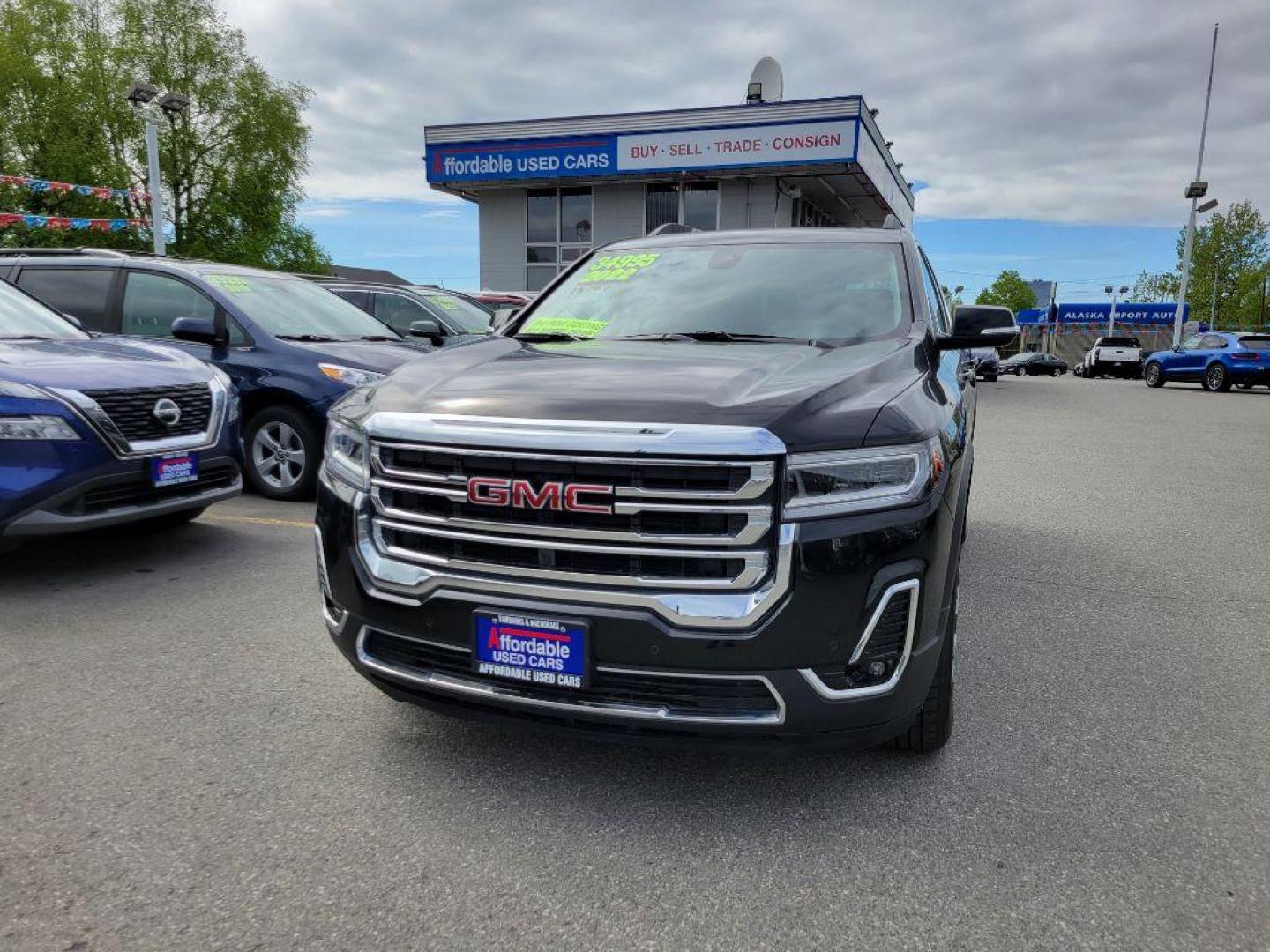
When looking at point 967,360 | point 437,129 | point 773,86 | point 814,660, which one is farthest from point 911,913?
point 773,86

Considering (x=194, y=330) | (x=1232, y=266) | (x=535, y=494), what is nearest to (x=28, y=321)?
(x=194, y=330)

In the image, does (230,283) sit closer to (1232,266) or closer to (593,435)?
(593,435)

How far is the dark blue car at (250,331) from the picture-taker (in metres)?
6.20

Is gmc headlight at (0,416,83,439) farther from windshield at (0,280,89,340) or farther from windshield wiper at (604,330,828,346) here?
windshield wiper at (604,330,828,346)

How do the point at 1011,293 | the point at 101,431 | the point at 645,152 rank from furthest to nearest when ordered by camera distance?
the point at 1011,293, the point at 645,152, the point at 101,431

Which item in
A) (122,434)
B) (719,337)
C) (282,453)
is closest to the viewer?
(719,337)

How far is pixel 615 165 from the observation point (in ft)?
78.5

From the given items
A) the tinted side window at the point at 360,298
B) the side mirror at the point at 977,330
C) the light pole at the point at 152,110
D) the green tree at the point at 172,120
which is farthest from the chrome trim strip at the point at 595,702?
the green tree at the point at 172,120

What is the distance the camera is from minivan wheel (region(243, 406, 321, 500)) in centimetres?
622

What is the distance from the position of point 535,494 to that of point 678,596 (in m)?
0.44

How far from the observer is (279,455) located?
6.38 m

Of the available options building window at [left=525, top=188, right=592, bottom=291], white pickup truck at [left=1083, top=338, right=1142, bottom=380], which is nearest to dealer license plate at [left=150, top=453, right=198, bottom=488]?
building window at [left=525, top=188, right=592, bottom=291]

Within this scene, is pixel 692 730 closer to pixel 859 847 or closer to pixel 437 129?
pixel 859 847

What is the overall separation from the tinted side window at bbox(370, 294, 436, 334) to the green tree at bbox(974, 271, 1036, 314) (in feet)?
382
